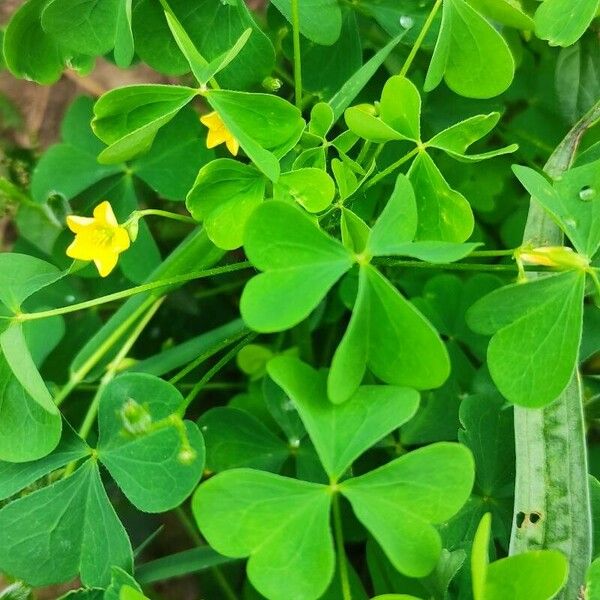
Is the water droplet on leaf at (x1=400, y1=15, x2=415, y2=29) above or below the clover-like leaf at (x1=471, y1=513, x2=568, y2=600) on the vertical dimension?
above

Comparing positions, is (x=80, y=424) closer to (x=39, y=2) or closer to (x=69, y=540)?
(x=69, y=540)

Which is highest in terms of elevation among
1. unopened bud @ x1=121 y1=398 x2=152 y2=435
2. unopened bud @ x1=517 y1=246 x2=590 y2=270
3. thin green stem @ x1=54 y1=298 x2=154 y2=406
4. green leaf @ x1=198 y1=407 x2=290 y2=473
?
unopened bud @ x1=517 y1=246 x2=590 y2=270

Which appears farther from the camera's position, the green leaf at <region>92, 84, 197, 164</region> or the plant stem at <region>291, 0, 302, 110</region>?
the plant stem at <region>291, 0, 302, 110</region>

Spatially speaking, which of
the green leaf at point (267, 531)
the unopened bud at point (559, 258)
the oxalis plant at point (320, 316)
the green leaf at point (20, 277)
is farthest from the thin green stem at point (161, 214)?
the unopened bud at point (559, 258)

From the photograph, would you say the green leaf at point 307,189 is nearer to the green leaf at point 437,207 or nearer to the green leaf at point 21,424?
the green leaf at point 437,207

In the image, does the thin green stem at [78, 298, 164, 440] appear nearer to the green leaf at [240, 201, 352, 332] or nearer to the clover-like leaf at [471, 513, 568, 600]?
the green leaf at [240, 201, 352, 332]

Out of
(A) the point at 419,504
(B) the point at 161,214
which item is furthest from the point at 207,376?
(A) the point at 419,504

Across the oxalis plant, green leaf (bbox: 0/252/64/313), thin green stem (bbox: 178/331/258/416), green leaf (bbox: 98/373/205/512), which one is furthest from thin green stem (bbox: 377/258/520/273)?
green leaf (bbox: 0/252/64/313)

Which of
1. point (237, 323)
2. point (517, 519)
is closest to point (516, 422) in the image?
point (517, 519)
